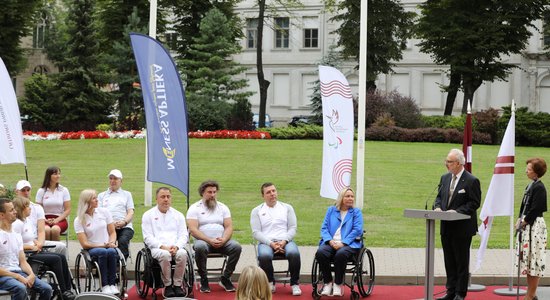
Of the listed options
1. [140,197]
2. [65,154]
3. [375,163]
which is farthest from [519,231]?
[65,154]

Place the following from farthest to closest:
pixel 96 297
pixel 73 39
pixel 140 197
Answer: pixel 73 39
pixel 140 197
pixel 96 297

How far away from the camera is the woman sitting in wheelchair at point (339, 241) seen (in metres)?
12.9

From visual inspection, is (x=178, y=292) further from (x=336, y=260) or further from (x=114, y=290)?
(x=336, y=260)

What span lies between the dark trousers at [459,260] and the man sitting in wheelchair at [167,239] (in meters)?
3.35

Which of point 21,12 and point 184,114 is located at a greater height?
point 21,12

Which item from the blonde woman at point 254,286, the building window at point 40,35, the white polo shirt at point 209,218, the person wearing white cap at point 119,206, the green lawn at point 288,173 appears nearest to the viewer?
the blonde woman at point 254,286

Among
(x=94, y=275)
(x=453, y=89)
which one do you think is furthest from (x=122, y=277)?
(x=453, y=89)

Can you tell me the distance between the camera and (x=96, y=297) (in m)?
7.68

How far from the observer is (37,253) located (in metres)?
12.4

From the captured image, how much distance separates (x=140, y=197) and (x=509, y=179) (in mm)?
11320

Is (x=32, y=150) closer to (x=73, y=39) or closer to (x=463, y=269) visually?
(x=73, y=39)

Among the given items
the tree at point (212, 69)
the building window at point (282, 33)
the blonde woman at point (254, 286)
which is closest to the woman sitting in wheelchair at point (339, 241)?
the blonde woman at point (254, 286)

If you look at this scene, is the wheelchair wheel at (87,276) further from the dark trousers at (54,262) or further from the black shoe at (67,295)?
the dark trousers at (54,262)

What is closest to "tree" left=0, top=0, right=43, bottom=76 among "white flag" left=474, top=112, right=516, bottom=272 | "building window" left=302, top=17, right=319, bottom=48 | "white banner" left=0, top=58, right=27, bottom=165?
"building window" left=302, top=17, right=319, bottom=48
